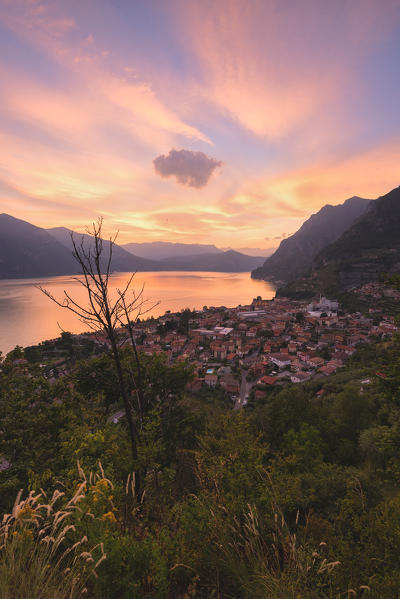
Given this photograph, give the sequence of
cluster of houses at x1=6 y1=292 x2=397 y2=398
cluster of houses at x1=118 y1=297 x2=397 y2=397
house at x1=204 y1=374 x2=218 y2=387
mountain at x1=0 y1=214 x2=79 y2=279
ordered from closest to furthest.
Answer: house at x1=204 y1=374 x2=218 y2=387
cluster of houses at x1=6 y1=292 x2=397 y2=398
cluster of houses at x1=118 y1=297 x2=397 y2=397
mountain at x1=0 y1=214 x2=79 y2=279

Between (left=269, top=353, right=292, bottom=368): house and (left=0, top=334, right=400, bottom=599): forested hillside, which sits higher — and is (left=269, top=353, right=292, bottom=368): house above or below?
below

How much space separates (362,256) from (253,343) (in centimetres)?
Answer: 8541

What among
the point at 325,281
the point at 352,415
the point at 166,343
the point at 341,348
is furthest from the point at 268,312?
the point at 352,415

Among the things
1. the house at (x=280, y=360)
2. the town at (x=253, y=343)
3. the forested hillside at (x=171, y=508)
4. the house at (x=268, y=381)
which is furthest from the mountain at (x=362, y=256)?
the forested hillside at (x=171, y=508)

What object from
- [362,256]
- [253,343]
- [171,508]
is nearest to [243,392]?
[253,343]

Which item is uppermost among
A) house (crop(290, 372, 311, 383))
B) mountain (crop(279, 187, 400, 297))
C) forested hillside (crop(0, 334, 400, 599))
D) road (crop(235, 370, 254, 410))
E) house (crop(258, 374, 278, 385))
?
mountain (crop(279, 187, 400, 297))

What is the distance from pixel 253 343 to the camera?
49938 millimetres

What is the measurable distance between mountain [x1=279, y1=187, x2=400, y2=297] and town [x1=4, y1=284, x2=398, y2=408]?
18.6m

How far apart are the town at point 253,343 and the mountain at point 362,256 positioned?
18.6 meters

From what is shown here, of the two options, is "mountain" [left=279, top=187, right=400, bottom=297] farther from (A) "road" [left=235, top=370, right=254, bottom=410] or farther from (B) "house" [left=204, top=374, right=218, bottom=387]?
(B) "house" [left=204, top=374, right=218, bottom=387]

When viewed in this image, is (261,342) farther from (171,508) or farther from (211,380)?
(171,508)

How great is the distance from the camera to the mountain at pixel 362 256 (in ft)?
312

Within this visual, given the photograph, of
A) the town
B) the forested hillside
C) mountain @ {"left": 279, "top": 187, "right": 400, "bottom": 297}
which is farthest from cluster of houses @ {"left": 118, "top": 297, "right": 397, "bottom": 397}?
mountain @ {"left": 279, "top": 187, "right": 400, "bottom": 297}

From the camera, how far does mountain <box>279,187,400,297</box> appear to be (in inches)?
3748
